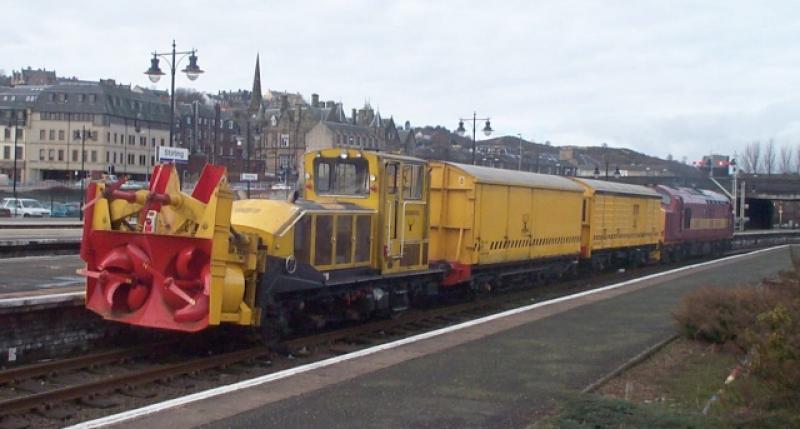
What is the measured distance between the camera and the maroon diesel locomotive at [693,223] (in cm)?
3403

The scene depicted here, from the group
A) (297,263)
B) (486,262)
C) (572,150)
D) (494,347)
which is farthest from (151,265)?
(572,150)

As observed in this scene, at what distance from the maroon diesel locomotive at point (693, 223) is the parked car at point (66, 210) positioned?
3995cm

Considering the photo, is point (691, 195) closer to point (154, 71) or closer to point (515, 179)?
point (515, 179)

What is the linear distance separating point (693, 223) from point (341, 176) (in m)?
26.8

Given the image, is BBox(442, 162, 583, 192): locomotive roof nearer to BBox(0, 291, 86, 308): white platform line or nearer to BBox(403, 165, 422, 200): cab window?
BBox(403, 165, 422, 200): cab window

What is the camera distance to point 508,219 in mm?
18922

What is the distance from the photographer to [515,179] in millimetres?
19453

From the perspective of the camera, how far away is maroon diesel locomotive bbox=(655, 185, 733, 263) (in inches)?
1340

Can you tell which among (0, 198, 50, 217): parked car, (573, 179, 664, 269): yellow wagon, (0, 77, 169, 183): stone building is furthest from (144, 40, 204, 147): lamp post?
(0, 77, 169, 183): stone building

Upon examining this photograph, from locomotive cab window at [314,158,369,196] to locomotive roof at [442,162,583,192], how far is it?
3475 mm

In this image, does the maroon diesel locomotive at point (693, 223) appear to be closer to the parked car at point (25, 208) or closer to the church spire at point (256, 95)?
the parked car at point (25, 208)

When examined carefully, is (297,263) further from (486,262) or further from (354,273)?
(486,262)

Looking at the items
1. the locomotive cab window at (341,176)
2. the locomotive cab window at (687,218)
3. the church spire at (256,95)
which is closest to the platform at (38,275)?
the locomotive cab window at (341,176)

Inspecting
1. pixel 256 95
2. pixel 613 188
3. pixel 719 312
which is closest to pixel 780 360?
pixel 719 312
